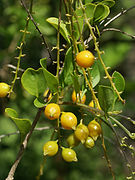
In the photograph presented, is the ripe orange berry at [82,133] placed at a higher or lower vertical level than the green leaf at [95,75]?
lower

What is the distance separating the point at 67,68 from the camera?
2.79 ft

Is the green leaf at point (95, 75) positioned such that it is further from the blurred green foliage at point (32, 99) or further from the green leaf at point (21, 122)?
the blurred green foliage at point (32, 99)

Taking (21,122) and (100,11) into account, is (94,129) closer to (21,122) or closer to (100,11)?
(21,122)

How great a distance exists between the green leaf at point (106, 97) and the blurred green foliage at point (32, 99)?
577mm

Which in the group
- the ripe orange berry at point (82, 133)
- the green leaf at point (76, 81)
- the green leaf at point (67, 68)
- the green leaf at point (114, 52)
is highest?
the green leaf at point (114, 52)

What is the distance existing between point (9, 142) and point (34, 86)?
1260 mm

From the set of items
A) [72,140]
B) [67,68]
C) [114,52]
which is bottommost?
[72,140]

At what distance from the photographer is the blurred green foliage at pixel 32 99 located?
1.64 m

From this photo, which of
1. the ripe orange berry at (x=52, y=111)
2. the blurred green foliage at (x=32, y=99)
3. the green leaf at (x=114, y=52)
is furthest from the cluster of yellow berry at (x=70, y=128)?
the green leaf at (x=114, y=52)

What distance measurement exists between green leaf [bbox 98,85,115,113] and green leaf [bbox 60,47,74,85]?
13cm

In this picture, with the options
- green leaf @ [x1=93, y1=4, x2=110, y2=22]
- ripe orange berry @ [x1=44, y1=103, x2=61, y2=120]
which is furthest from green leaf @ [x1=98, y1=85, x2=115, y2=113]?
green leaf @ [x1=93, y1=4, x2=110, y2=22]

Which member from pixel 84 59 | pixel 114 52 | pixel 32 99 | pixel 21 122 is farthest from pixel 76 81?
pixel 114 52

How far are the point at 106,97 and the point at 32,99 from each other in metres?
1.31

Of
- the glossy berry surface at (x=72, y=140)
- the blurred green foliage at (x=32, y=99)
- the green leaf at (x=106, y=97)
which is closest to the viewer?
the green leaf at (x=106, y=97)
